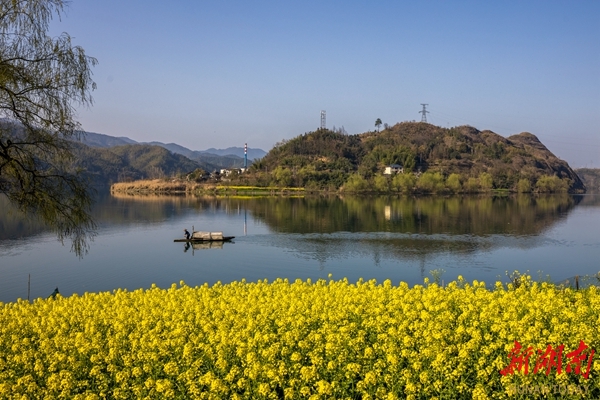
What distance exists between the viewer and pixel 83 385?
7.77m

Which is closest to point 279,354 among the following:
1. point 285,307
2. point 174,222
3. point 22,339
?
point 285,307

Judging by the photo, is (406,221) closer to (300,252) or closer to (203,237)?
(300,252)

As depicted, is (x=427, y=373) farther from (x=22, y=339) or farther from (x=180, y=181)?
(x=180, y=181)

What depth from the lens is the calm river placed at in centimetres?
3173

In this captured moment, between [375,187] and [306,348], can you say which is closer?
[306,348]

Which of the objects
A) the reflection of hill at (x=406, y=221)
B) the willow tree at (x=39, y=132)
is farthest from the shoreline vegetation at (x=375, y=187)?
the willow tree at (x=39, y=132)

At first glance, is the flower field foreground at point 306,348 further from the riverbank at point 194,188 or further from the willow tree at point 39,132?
the riverbank at point 194,188

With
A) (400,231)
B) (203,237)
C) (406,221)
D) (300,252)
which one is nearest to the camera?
A: (300,252)

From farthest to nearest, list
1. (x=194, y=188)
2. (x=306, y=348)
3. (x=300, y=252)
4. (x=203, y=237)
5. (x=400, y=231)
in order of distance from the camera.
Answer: (x=194, y=188), (x=400, y=231), (x=203, y=237), (x=300, y=252), (x=306, y=348)

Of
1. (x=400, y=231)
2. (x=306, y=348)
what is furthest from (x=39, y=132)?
(x=400, y=231)

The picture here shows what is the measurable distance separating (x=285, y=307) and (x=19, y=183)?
6.34 metres

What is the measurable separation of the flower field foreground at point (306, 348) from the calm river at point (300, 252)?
16.3m

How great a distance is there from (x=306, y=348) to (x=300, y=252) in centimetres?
3248

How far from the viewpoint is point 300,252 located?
4072 cm
